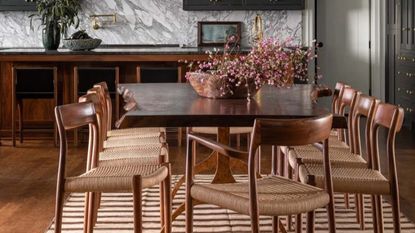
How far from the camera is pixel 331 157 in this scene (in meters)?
4.07

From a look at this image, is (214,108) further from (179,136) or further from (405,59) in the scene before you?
(405,59)

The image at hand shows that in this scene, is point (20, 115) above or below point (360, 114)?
below

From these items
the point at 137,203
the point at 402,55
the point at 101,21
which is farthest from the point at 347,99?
the point at 101,21

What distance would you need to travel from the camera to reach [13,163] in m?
6.50

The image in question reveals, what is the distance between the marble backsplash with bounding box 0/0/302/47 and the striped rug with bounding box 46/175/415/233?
502cm

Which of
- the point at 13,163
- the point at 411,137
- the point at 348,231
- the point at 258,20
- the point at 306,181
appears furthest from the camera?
the point at 258,20

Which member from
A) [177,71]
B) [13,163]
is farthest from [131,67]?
[13,163]

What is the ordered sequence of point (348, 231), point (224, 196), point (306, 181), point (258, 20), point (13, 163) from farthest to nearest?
point (258, 20)
point (13, 163)
point (348, 231)
point (306, 181)
point (224, 196)

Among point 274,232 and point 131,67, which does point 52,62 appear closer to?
point 131,67

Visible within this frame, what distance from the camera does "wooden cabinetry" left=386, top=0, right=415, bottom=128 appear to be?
27.3 feet

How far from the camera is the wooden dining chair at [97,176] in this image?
3.46 meters

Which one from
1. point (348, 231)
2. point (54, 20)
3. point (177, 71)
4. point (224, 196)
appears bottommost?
point (348, 231)

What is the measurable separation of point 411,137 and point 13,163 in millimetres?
4149

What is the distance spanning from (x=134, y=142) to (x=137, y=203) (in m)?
1.24
